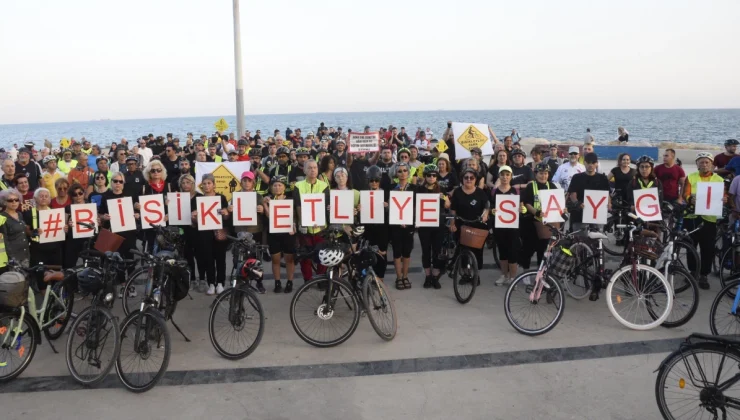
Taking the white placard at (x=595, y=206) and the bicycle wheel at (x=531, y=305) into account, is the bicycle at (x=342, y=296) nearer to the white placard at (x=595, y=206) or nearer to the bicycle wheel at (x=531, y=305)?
the bicycle wheel at (x=531, y=305)

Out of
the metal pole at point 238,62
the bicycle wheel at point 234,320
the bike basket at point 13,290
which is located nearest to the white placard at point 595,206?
the bicycle wheel at point 234,320

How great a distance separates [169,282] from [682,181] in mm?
7718

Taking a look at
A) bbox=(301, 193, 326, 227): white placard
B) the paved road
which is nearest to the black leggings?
the paved road

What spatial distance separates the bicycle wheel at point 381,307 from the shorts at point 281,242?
2038 millimetres

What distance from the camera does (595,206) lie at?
7562 millimetres

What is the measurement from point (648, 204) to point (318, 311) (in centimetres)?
479

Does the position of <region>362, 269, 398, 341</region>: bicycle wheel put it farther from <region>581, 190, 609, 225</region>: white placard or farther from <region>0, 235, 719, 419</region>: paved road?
<region>581, 190, 609, 225</region>: white placard

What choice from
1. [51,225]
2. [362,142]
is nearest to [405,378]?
[51,225]

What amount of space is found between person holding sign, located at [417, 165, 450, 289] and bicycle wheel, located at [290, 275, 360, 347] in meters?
2.15

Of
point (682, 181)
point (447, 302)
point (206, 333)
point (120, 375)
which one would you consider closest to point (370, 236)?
point (447, 302)

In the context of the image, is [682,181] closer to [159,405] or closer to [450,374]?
[450,374]

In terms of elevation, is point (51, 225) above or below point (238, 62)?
below

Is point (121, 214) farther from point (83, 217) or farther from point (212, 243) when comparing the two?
point (212, 243)

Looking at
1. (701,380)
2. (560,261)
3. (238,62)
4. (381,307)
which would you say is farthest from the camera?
(238,62)
